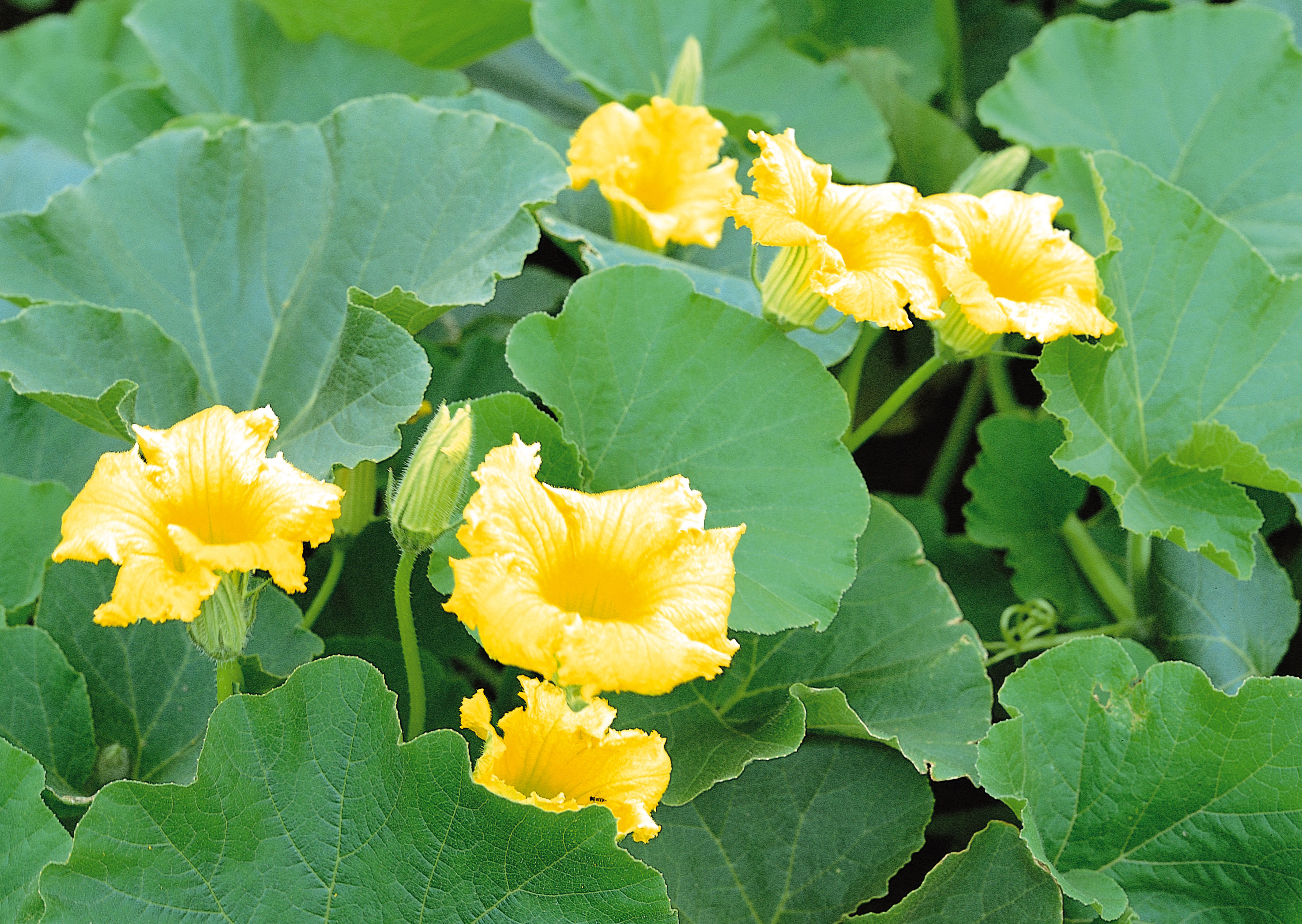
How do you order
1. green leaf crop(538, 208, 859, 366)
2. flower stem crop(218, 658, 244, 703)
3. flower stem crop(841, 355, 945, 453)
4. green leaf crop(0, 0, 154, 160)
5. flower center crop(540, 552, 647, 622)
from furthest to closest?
green leaf crop(0, 0, 154, 160), green leaf crop(538, 208, 859, 366), flower stem crop(841, 355, 945, 453), flower stem crop(218, 658, 244, 703), flower center crop(540, 552, 647, 622)

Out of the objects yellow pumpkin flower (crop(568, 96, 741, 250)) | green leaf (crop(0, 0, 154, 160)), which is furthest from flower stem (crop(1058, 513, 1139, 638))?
green leaf (crop(0, 0, 154, 160))

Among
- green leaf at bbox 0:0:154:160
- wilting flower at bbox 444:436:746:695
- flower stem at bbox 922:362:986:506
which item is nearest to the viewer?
wilting flower at bbox 444:436:746:695

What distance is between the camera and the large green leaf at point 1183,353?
146 cm

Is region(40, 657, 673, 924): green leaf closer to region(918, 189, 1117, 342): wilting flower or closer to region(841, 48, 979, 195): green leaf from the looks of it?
region(918, 189, 1117, 342): wilting flower

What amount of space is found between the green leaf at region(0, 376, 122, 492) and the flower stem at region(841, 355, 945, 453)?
3.50 feet

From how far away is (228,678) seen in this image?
47.5 inches

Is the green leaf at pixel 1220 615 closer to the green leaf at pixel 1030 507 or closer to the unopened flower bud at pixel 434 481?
the green leaf at pixel 1030 507

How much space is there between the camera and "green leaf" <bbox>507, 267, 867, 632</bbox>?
131 cm

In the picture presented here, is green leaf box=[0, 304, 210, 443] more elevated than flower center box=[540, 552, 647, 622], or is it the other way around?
flower center box=[540, 552, 647, 622]

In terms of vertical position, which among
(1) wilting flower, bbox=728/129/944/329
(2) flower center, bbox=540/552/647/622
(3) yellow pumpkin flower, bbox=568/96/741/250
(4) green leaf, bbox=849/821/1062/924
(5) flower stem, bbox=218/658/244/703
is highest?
(1) wilting flower, bbox=728/129/944/329

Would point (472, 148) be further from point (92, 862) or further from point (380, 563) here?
point (92, 862)

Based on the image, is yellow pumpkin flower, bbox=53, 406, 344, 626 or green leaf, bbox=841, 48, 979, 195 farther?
green leaf, bbox=841, 48, 979, 195

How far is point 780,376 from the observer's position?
138 centimetres

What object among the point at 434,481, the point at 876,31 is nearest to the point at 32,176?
the point at 434,481
